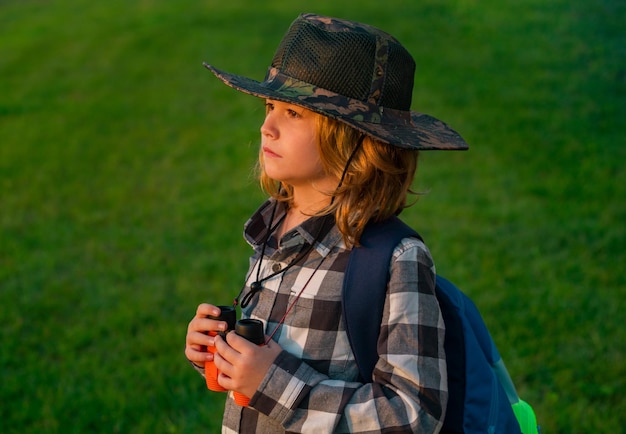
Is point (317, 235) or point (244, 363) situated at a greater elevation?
point (317, 235)

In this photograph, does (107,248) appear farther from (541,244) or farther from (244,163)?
(541,244)

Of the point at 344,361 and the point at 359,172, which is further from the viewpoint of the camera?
the point at 359,172

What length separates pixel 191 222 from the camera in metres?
6.86

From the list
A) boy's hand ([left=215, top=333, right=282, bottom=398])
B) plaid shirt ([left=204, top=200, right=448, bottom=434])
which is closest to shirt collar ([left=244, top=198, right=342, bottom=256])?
plaid shirt ([left=204, top=200, right=448, bottom=434])

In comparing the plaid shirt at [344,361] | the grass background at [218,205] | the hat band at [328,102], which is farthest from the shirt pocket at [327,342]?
the grass background at [218,205]

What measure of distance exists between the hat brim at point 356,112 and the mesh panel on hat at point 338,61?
2cm

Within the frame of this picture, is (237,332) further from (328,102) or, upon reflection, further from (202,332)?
(328,102)

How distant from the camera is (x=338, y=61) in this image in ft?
6.70

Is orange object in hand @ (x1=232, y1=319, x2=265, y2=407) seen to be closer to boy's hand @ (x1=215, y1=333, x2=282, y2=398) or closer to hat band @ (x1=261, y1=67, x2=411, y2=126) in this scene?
boy's hand @ (x1=215, y1=333, x2=282, y2=398)

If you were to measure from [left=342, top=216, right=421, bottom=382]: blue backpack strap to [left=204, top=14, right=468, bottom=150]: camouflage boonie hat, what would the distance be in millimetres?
296

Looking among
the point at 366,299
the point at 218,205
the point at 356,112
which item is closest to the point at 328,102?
the point at 356,112

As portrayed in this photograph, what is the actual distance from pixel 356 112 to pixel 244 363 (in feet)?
2.32

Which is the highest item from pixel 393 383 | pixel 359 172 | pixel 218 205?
pixel 359 172

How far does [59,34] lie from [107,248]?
10.9 meters
